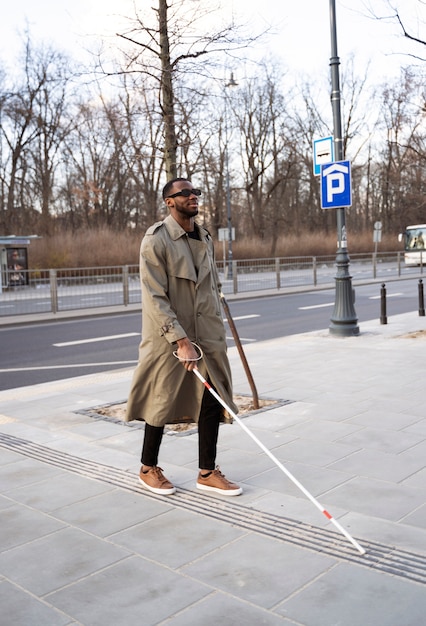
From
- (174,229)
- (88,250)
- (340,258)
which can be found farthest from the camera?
(88,250)

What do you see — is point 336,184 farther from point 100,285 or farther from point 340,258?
point 100,285

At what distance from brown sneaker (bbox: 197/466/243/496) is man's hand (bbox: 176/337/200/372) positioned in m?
0.78

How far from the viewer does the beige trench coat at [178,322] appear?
4098mm

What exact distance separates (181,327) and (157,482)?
1.04 metres

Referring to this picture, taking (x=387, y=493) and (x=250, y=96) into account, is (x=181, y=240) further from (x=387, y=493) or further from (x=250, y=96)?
(x=250, y=96)

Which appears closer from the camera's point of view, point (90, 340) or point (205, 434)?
point (205, 434)

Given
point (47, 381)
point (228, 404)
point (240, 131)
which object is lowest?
point (47, 381)

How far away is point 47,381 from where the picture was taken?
29.7ft

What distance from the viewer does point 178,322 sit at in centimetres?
404

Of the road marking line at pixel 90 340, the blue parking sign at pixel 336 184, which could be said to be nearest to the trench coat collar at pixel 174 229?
the blue parking sign at pixel 336 184

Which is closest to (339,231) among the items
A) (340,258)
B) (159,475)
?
(340,258)

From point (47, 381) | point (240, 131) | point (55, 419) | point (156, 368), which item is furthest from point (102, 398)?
point (240, 131)

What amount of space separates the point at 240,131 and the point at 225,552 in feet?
170

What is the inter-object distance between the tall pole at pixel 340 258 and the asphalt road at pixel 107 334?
5.90 ft
